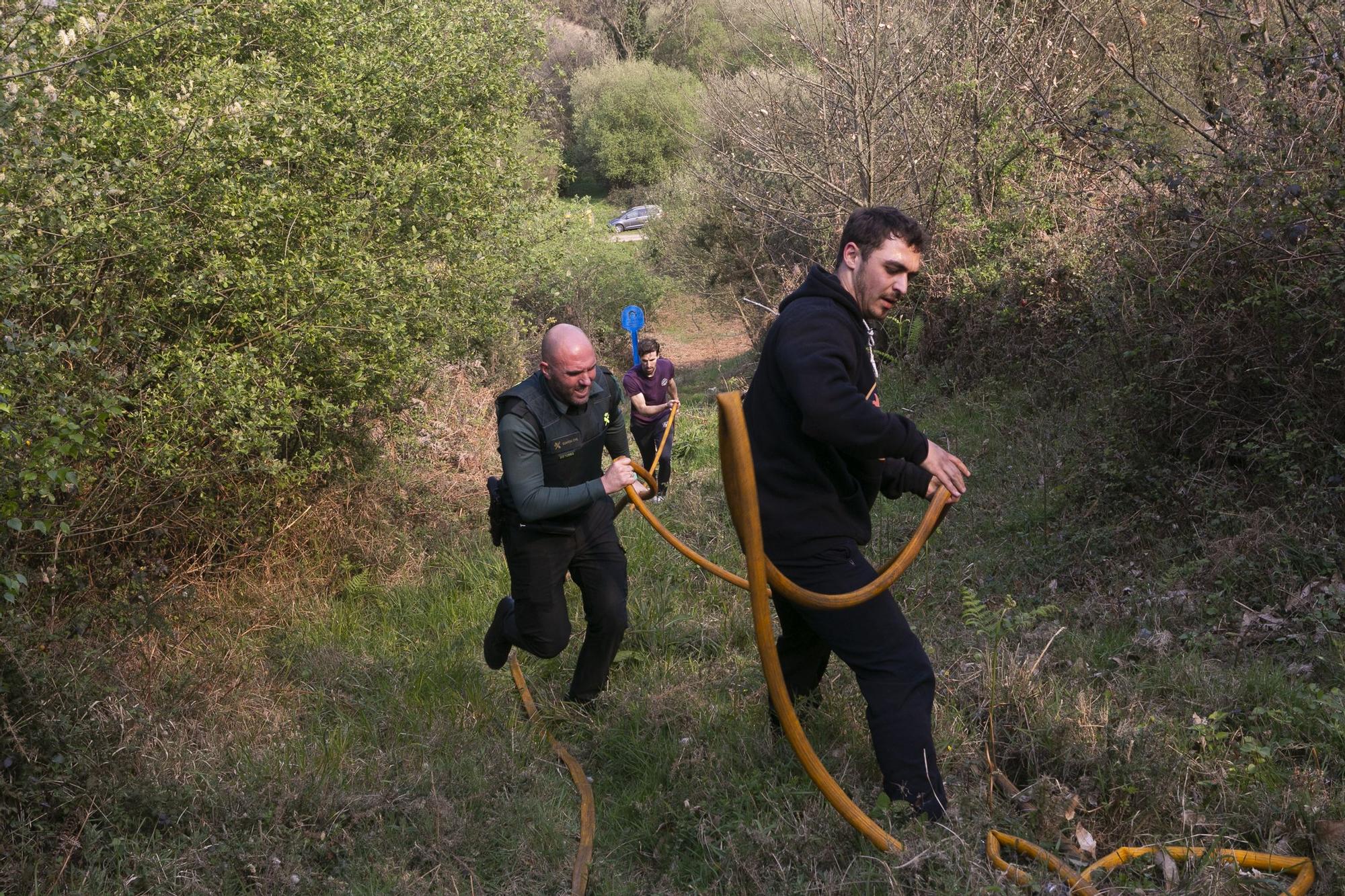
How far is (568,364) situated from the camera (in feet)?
17.8

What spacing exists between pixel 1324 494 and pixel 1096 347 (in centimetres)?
330

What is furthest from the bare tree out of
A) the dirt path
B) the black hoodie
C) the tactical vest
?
A: the dirt path

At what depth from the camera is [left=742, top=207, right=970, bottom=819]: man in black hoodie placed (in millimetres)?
3850

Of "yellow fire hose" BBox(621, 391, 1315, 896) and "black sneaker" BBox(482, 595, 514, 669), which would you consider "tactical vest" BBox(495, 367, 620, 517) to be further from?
"yellow fire hose" BBox(621, 391, 1315, 896)

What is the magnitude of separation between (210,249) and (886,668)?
17.1ft

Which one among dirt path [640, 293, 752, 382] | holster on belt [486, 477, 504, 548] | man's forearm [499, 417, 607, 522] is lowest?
dirt path [640, 293, 752, 382]

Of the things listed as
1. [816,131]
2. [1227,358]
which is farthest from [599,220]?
[1227,358]

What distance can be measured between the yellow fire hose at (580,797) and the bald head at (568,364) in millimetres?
1561

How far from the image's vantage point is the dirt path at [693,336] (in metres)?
27.3

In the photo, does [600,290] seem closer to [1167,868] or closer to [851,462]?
[851,462]

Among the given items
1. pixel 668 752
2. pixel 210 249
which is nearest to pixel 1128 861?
pixel 668 752

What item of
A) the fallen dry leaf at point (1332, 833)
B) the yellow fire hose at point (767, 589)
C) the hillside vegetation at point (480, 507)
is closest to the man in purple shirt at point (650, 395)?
the hillside vegetation at point (480, 507)

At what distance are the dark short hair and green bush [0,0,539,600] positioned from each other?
3095 millimetres

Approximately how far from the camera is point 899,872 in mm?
3678
